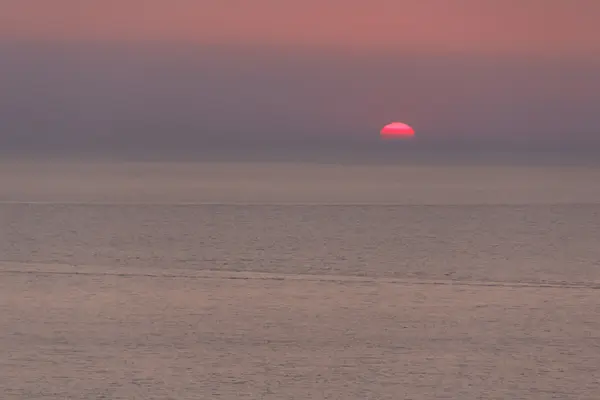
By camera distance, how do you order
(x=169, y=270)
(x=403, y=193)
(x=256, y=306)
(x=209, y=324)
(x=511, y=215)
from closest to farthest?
1. (x=209, y=324)
2. (x=256, y=306)
3. (x=169, y=270)
4. (x=511, y=215)
5. (x=403, y=193)

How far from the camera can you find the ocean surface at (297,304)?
232 inches

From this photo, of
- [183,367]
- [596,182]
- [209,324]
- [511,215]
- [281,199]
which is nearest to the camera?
[183,367]

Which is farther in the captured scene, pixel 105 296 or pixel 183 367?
pixel 105 296

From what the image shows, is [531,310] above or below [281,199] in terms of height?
below

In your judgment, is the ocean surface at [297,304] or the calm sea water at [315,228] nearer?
the ocean surface at [297,304]

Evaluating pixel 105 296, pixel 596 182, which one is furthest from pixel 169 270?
pixel 596 182

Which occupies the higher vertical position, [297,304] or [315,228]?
[315,228]

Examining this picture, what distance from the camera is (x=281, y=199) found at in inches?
851

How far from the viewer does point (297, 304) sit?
26.9 feet

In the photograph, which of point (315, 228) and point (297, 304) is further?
point (315, 228)

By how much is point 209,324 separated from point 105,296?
1.52m

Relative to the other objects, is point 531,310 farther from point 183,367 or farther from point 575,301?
point 183,367

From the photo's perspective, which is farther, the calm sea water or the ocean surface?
the calm sea water

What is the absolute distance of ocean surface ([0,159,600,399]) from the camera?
5.89 metres
